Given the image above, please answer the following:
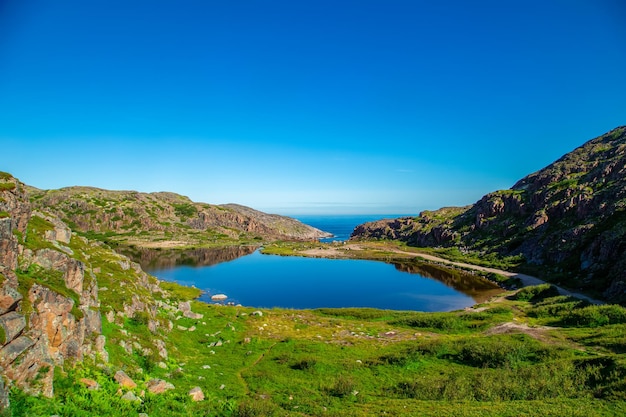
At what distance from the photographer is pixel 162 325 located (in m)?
35.9

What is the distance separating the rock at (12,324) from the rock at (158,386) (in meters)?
8.63

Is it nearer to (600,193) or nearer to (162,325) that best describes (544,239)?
(600,193)

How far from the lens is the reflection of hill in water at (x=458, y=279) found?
93750 mm

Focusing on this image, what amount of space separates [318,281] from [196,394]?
93.6 meters

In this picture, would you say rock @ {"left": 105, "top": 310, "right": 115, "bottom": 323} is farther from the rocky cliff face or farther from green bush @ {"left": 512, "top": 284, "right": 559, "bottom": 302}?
green bush @ {"left": 512, "top": 284, "right": 559, "bottom": 302}

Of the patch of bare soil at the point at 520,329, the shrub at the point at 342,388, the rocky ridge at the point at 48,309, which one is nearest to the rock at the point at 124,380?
the rocky ridge at the point at 48,309

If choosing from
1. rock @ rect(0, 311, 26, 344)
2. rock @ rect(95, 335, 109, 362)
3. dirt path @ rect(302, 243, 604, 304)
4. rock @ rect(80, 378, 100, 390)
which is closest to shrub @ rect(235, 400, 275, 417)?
rock @ rect(80, 378, 100, 390)

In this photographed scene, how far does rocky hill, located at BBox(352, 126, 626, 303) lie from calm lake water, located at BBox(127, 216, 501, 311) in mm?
22926

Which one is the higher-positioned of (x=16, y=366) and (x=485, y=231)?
(x=485, y=231)

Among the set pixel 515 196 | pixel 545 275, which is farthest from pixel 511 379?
pixel 515 196

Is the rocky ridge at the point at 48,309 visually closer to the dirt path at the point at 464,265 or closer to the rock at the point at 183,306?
the rock at the point at 183,306

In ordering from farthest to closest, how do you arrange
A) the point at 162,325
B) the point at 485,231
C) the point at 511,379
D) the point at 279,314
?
the point at 485,231 < the point at 279,314 < the point at 162,325 < the point at 511,379

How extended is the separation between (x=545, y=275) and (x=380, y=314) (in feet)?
212

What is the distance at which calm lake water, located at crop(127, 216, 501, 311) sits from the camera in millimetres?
87750
